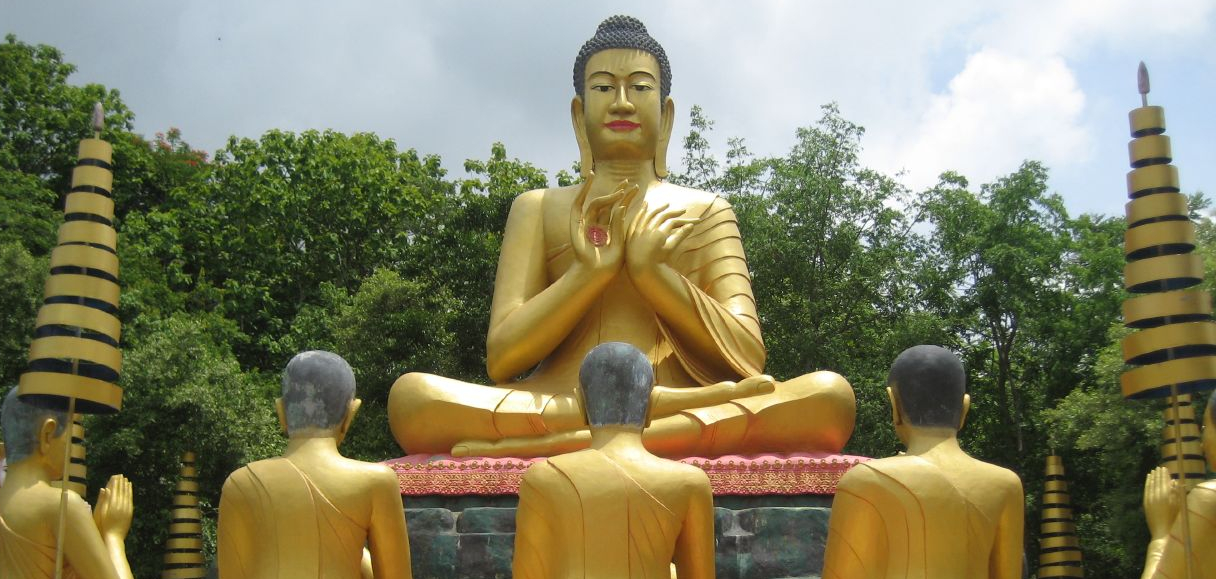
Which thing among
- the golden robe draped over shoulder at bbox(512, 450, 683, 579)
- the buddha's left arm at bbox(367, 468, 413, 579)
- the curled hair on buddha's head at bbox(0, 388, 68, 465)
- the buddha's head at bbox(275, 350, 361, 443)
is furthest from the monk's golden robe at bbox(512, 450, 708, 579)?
the curled hair on buddha's head at bbox(0, 388, 68, 465)

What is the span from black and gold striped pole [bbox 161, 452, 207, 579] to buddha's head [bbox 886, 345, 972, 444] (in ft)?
19.4

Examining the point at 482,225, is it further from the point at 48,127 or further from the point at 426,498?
the point at 426,498

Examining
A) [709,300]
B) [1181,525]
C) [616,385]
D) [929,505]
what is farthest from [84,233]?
[1181,525]

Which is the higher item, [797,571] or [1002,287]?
[1002,287]

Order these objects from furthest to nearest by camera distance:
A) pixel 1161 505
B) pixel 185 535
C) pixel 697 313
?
pixel 185 535 < pixel 697 313 < pixel 1161 505

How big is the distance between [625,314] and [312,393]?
458cm

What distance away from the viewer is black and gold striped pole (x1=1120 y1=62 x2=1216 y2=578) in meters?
5.84

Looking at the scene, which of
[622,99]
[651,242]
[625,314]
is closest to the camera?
[651,242]

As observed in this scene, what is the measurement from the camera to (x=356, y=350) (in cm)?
2050

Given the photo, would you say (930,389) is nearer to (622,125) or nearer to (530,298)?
(530,298)

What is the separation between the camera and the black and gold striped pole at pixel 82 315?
6.48 meters

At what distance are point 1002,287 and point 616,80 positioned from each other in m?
11.5

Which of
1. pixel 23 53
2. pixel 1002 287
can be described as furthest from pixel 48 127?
pixel 1002 287

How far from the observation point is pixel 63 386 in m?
6.43
